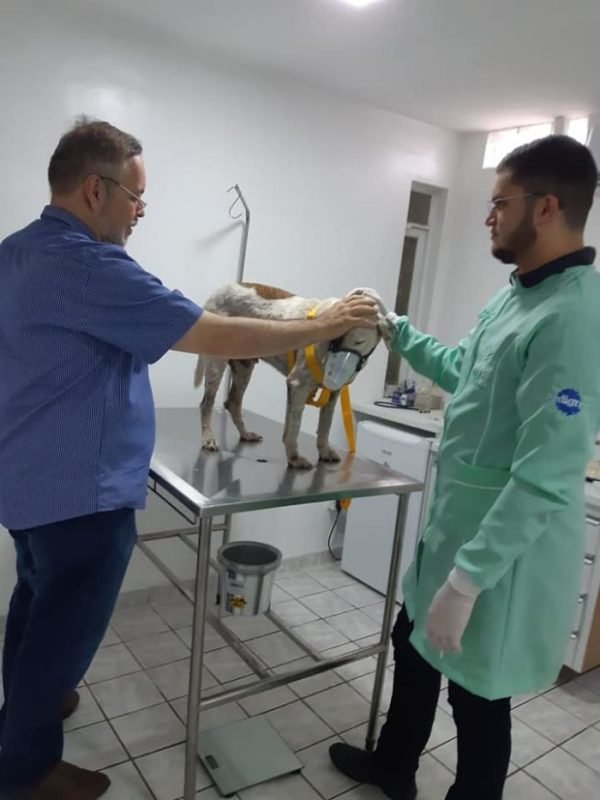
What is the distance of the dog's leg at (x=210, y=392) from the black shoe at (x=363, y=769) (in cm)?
98

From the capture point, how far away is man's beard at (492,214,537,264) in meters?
1.24

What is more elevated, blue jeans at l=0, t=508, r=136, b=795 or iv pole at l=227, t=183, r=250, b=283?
iv pole at l=227, t=183, r=250, b=283

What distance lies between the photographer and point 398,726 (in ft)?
5.40

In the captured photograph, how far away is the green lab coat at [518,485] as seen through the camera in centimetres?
110

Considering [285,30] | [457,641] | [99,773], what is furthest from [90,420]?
[285,30]

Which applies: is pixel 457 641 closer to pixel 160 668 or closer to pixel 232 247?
pixel 160 668

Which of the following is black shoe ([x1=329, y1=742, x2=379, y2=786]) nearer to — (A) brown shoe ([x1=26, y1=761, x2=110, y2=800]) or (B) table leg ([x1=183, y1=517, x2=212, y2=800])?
(B) table leg ([x1=183, y1=517, x2=212, y2=800])

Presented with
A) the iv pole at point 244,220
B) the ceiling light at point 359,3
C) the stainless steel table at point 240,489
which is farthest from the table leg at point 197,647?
the ceiling light at point 359,3

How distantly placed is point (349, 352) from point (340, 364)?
0.04m

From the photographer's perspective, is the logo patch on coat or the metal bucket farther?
the metal bucket

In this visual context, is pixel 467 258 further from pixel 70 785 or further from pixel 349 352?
pixel 70 785

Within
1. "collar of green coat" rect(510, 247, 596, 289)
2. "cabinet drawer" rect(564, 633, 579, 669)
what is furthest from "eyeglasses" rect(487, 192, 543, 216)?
"cabinet drawer" rect(564, 633, 579, 669)

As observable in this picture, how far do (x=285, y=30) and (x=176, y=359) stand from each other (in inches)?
49.3

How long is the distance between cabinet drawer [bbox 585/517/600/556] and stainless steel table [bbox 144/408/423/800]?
856 mm
